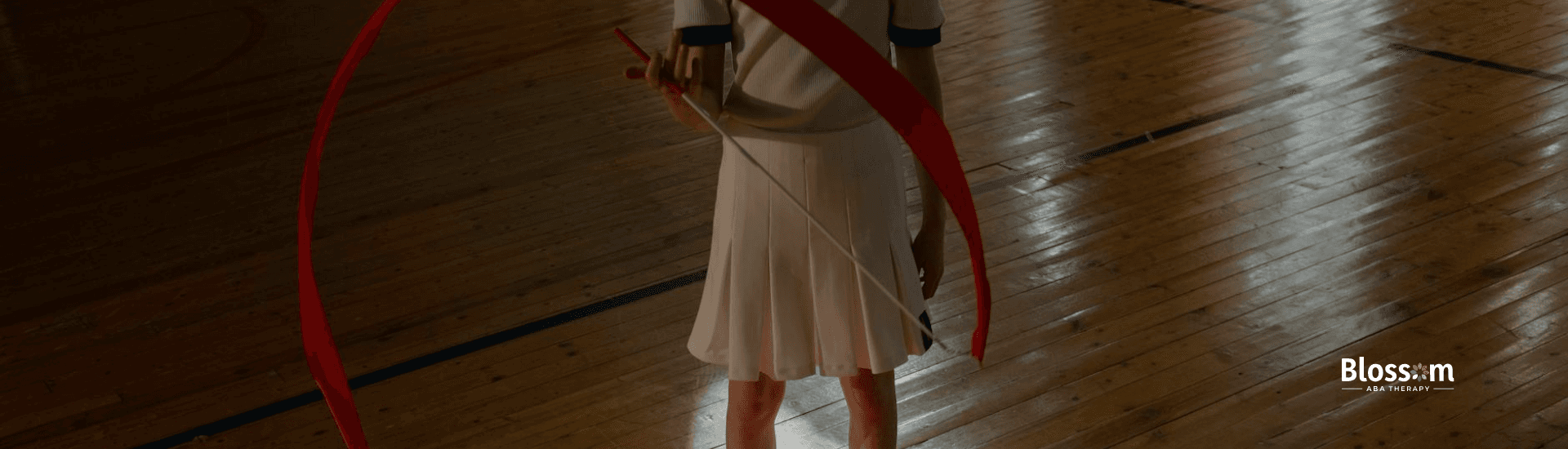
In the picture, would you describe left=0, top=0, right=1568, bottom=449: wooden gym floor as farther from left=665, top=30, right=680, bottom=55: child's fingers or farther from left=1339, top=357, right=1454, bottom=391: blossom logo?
left=665, top=30, right=680, bottom=55: child's fingers

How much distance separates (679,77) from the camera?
1326mm

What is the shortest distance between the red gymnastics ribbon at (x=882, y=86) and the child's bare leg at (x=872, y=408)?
0.37 metres

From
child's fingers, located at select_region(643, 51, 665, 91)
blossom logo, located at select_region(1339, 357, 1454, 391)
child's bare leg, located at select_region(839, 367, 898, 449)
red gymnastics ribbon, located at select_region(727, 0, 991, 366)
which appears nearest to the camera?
red gymnastics ribbon, located at select_region(727, 0, 991, 366)

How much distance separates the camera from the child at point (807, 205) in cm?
138

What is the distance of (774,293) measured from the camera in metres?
1.51

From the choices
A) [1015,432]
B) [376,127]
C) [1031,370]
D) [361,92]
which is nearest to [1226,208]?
[1031,370]

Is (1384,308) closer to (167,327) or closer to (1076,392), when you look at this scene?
(1076,392)

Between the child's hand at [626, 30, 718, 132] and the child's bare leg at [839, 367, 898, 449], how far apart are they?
0.42 metres

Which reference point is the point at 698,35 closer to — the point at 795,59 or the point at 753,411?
the point at 795,59

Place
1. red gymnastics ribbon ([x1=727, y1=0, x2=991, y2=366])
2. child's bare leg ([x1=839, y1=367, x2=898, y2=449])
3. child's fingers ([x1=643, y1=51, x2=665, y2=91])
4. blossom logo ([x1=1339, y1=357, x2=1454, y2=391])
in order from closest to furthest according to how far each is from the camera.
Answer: red gymnastics ribbon ([x1=727, y1=0, x2=991, y2=366]), child's fingers ([x1=643, y1=51, x2=665, y2=91]), child's bare leg ([x1=839, y1=367, x2=898, y2=449]), blossom logo ([x1=1339, y1=357, x2=1454, y2=391])

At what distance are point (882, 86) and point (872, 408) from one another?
1.89 feet

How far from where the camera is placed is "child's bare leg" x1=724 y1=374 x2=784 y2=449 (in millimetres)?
1650

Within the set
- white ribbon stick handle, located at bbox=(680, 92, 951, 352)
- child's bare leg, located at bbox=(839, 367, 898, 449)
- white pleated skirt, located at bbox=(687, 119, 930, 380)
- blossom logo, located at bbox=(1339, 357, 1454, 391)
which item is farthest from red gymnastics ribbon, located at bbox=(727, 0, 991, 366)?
blossom logo, located at bbox=(1339, 357, 1454, 391)

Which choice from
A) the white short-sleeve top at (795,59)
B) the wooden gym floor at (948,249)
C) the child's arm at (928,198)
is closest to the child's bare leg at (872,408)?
the child's arm at (928,198)
